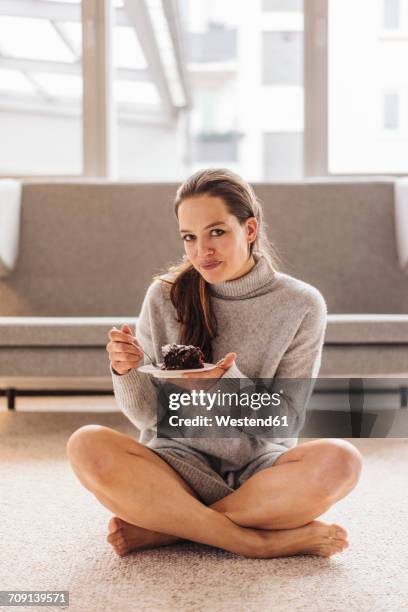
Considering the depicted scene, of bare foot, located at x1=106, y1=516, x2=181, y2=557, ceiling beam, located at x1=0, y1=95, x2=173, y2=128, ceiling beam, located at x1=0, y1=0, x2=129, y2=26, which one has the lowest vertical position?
bare foot, located at x1=106, y1=516, x2=181, y2=557

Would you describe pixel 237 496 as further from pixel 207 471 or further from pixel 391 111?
pixel 391 111

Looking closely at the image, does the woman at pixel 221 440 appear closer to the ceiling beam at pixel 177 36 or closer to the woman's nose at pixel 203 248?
the woman's nose at pixel 203 248

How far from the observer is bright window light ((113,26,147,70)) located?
175 inches

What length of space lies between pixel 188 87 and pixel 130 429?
5528 mm

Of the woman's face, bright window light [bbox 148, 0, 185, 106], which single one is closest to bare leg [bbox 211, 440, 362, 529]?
the woman's face

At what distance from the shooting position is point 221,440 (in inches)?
50.9

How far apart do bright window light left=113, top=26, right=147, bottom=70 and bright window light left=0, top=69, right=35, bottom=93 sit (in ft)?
1.93

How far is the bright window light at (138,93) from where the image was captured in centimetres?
620

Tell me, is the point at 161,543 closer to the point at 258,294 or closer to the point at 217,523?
the point at 217,523

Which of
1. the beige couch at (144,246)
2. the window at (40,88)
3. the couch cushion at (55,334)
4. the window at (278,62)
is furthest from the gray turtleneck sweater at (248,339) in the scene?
the window at (278,62)

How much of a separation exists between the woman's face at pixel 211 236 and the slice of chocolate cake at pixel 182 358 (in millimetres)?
195

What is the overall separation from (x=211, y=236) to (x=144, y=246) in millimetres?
1427

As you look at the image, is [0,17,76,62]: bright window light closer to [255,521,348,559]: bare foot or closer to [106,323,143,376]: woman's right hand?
[106,323,143,376]: woman's right hand

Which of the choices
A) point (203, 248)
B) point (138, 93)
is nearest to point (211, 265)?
point (203, 248)
